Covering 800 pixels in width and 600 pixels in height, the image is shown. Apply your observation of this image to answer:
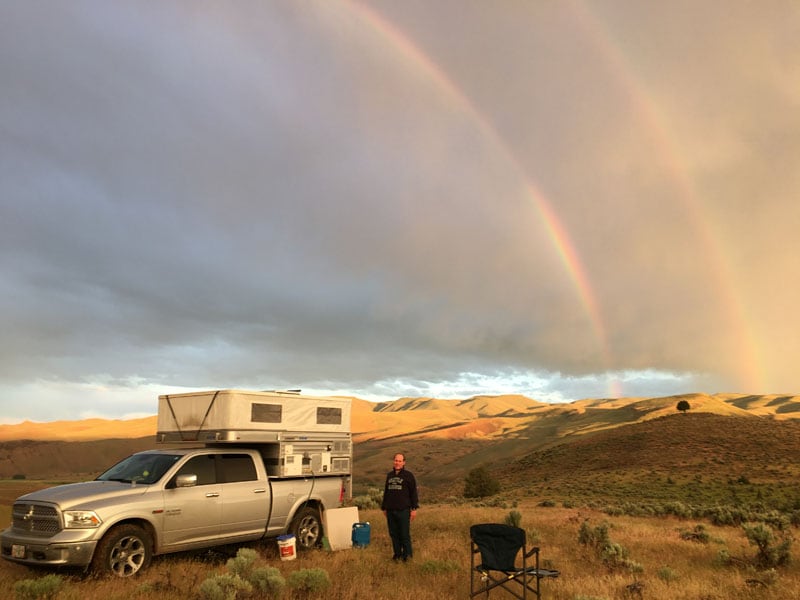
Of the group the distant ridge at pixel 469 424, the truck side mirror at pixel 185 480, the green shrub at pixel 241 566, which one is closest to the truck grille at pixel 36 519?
the truck side mirror at pixel 185 480

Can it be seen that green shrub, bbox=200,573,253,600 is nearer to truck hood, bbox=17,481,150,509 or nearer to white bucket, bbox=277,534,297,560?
truck hood, bbox=17,481,150,509

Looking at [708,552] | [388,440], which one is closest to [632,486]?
[708,552]

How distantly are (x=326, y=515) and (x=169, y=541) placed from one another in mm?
3270

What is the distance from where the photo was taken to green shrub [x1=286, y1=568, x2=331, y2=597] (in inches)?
291

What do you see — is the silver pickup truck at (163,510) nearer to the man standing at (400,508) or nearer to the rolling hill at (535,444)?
the man standing at (400,508)

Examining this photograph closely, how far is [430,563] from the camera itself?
9328mm

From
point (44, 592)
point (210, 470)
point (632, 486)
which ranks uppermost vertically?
point (210, 470)

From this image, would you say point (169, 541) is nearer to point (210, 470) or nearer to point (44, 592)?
point (210, 470)

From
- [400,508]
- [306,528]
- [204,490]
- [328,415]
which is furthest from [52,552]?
[328,415]

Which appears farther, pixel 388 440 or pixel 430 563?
pixel 388 440

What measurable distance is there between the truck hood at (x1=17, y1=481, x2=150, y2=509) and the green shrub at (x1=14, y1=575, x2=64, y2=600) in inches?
45.9

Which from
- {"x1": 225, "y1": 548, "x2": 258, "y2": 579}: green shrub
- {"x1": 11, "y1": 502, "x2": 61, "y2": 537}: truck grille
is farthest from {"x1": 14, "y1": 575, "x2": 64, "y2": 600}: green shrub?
{"x1": 225, "y1": 548, "x2": 258, "y2": 579}: green shrub

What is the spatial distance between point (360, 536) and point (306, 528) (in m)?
1.13

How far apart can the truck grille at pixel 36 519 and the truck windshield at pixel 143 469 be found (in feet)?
4.54
